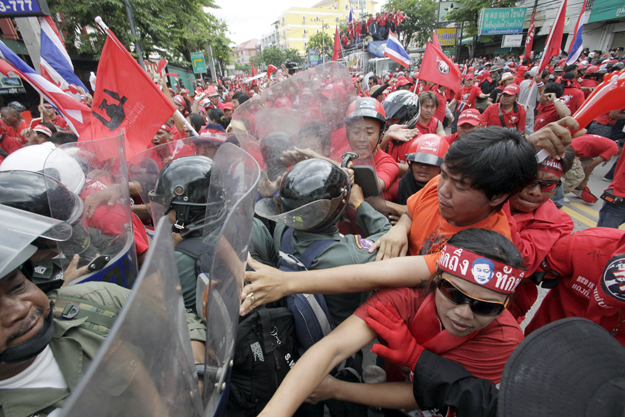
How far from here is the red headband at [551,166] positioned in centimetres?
196

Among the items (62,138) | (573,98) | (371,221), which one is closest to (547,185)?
(371,221)

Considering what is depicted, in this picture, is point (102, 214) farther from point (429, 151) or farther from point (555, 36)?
point (555, 36)

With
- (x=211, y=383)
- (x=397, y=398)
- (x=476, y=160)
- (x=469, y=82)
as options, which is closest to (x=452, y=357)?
(x=397, y=398)

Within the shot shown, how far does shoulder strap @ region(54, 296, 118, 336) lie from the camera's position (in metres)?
1.22

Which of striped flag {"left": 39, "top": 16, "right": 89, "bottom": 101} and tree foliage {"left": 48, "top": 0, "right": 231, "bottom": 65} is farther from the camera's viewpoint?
tree foliage {"left": 48, "top": 0, "right": 231, "bottom": 65}

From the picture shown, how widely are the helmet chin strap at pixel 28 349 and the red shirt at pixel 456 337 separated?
1194 mm

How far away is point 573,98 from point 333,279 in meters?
9.02

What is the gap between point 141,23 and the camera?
17141 mm

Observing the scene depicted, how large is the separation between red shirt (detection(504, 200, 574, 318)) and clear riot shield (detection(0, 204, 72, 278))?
7.53 ft

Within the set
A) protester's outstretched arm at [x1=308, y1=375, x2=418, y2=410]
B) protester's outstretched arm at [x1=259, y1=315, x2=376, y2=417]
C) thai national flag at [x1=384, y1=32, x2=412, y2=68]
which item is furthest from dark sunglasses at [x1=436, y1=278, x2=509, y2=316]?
thai national flag at [x1=384, y1=32, x2=412, y2=68]

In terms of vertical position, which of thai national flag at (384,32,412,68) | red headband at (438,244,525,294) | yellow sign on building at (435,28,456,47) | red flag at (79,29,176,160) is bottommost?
red headband at (438,244,525,294)

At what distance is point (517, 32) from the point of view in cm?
2666

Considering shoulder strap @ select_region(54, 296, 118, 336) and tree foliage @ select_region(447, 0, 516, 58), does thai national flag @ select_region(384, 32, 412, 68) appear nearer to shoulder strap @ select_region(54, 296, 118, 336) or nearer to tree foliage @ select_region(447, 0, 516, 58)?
shoulder strap @ select_region(54, 296, 118, 336)

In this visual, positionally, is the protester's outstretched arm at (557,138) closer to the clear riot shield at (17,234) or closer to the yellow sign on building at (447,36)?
the clear riot shield at (17,234)
